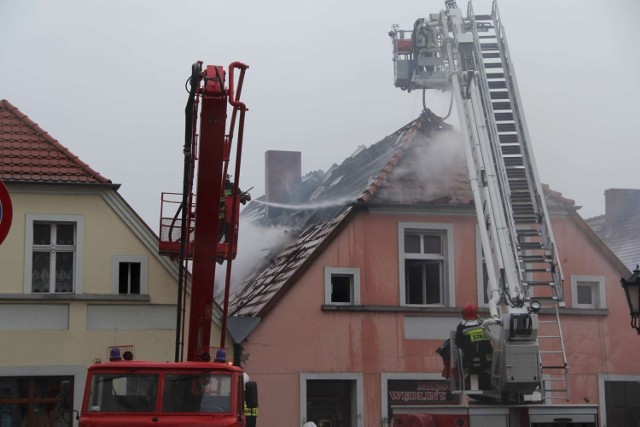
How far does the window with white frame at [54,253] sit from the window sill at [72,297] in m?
0.17

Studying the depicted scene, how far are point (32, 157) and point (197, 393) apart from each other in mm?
8472

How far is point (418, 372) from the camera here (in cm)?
1895

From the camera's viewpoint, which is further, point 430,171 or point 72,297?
point 430,171

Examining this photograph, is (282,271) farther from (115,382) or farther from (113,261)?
(115,382)

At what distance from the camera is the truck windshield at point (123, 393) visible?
11.0 metres

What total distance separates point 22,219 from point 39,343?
203cm

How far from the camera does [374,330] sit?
18891 millimetres

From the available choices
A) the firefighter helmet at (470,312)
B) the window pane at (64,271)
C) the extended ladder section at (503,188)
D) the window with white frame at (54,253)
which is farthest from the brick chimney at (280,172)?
the firefighter helmet at (470,312)

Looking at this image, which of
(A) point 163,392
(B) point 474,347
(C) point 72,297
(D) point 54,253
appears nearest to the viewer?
(A) point 163,392

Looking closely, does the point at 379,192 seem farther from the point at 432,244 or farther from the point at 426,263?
the point at 426,263

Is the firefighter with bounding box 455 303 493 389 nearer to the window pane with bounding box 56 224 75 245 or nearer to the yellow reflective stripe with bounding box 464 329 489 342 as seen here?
the yellow reflective stripe with bounding box 464 329 489 342

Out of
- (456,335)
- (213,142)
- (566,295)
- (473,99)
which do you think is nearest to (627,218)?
(566,295)

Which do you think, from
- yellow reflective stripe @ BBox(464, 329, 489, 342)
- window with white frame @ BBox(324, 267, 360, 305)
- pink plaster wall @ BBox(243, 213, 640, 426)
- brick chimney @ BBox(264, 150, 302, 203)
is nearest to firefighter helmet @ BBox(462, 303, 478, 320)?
yellow reflective stripe @ BBox(464, 329, 489, 342)

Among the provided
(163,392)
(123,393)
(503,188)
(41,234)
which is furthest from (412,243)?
(123,393)
